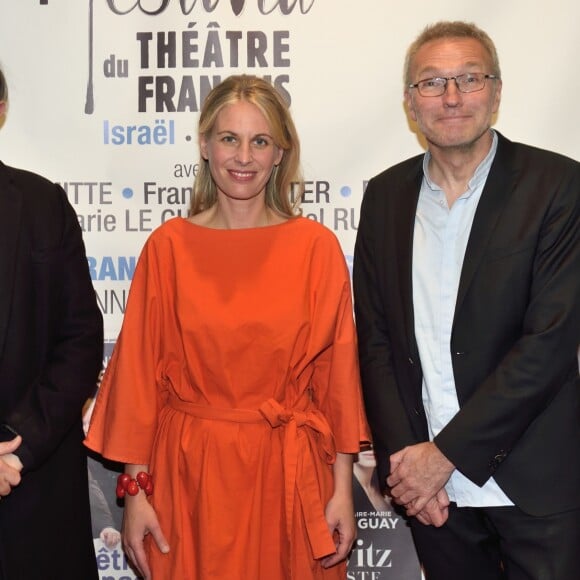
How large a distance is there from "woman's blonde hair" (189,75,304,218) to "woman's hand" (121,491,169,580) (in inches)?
35.3

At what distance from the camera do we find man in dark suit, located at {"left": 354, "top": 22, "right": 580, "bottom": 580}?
226 cm

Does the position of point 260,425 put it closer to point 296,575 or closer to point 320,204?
point 296,575

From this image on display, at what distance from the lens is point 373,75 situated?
3.18 metres

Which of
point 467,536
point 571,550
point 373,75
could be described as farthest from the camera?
point 373,75

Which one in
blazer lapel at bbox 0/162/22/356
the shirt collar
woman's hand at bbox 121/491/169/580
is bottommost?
woman's hand at bbox 121/491/169/580

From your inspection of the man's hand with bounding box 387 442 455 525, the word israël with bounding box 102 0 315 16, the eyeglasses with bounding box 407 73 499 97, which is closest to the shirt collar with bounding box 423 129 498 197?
the eyeglasses with bounding box 407 73 499 97

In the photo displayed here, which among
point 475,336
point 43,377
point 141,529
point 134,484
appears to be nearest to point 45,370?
point 43,377

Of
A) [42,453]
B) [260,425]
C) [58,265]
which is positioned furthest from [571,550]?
[58,265]

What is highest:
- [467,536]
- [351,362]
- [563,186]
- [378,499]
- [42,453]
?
[563,186]

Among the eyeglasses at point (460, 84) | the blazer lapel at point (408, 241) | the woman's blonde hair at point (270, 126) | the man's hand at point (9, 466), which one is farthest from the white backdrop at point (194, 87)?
the man's hand at point (9, 466)

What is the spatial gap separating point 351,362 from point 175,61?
52.8 inches

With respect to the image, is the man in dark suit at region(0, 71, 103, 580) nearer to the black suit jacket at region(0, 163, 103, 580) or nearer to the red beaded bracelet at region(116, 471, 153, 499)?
the black suit jacket at region(0, 163, 103, 580)

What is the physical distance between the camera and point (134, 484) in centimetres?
248

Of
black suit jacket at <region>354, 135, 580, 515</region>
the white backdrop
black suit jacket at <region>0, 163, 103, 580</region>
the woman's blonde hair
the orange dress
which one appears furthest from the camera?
the white backdrop
